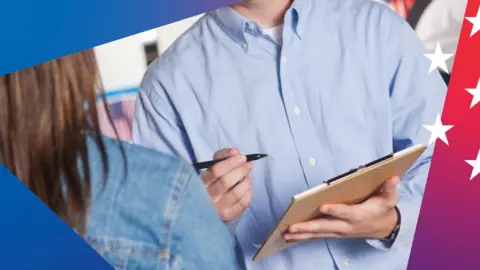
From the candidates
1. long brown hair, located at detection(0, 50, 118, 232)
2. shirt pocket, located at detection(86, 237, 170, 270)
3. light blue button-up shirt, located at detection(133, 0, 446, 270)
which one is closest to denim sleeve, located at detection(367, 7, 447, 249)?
light blue button-up shirt, located at detection(133, 0, 446, 270)

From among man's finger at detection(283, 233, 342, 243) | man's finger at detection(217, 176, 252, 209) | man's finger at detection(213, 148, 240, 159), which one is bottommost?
man's finger at detection(283, 233, 342, 243)

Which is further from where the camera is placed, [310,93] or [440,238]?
[440,238]

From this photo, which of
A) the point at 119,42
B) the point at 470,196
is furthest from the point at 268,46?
the point at 470,196

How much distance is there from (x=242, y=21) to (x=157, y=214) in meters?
0.34

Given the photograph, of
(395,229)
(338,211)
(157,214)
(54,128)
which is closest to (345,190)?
(338,211)

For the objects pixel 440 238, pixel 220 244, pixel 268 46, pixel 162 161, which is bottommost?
pixel 440 238

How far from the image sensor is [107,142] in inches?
38.8

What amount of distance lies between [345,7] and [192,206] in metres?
0.41

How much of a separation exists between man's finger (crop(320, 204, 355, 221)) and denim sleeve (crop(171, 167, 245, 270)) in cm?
16

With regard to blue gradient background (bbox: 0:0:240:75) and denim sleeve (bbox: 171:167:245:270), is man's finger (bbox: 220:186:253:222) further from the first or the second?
blue gradient background (bbox: 0:0:240:75)

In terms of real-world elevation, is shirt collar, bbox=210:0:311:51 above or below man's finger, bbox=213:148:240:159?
above

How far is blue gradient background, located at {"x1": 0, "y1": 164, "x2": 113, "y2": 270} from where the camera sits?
1042 mm

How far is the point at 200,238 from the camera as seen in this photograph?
1.01 meters

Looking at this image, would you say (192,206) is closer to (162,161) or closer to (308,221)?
(162,161)
